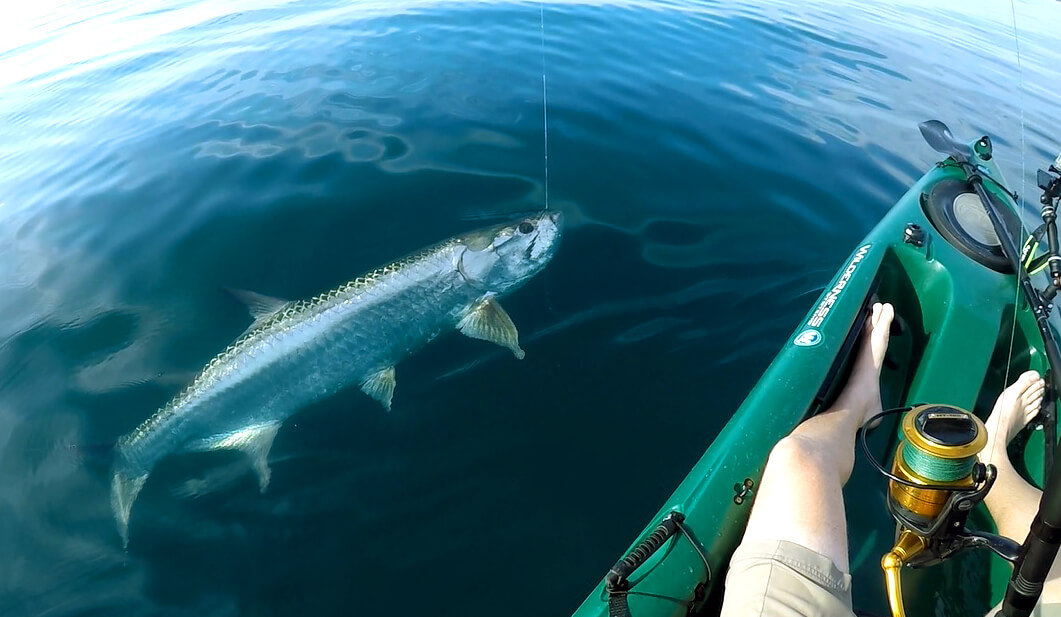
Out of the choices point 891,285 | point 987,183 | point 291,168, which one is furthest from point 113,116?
point 987,183

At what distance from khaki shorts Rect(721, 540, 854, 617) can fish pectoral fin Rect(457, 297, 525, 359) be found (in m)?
2.83

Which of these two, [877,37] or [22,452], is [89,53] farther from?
[877,37]

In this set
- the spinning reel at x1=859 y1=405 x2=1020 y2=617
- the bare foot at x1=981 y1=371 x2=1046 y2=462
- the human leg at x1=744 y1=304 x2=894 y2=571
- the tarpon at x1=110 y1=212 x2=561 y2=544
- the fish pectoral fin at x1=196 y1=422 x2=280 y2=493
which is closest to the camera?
the spinning reel at x1=859 y1=405 x2=1020 y2=617

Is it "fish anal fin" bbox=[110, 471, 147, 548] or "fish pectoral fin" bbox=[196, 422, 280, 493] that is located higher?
"fish pectoral fin" bbox=[196, 422, 280, 493]

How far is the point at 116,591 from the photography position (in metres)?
3.79

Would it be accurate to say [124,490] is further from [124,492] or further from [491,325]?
[491,325]

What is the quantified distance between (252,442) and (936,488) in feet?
14.9

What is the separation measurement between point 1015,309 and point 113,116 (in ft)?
44.2

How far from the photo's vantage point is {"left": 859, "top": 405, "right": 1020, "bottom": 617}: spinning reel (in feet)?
8.28

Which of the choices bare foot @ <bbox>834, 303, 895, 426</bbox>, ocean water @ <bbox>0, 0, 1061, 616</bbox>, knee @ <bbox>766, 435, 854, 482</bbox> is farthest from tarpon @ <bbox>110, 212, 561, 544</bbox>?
bare foot @ <bbox>834, 303, 895, 426</bbox>

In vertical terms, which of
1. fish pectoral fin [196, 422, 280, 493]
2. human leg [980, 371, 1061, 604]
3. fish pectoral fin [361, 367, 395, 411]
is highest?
human leg [980, 371, 1061, 604]

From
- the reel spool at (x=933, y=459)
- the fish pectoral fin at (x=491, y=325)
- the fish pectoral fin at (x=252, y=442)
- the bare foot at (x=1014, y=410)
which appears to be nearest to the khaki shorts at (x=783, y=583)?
the reel spool at (x=933, y=459)

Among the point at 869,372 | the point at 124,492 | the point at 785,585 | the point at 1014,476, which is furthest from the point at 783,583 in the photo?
the point at 124,492

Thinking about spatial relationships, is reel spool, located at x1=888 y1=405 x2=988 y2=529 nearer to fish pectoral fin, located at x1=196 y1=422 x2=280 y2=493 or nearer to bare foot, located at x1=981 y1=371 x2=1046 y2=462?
bare foot, located at x1=981 y1=371 x2=1046 y2=462
